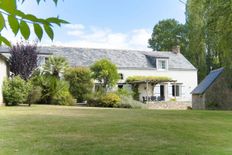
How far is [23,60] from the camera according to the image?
34938 millimetres

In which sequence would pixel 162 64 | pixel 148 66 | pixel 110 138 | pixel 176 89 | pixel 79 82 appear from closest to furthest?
pixel 110 138
pixel 79 82
pixel 148 66
pixel 162 64
pixel 176 89

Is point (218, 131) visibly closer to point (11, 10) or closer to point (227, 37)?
point (227, 37)

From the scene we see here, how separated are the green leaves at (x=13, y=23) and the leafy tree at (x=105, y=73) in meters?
42.0

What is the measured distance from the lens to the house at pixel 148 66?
5041 centimetres

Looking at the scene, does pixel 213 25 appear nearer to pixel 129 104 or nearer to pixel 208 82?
pixel 129 104

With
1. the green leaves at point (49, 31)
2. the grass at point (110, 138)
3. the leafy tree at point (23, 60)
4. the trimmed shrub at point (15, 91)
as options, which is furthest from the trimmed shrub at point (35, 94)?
the green leaves at point (49, 31)

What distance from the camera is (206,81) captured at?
40.4 metres

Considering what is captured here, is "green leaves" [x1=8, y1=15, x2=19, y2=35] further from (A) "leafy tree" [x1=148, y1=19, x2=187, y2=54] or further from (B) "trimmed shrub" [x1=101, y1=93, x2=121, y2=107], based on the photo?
(A) "leafy tree" [x1=148, y1=19, x2=187, y2=54]

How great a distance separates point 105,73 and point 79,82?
3614 millimetres

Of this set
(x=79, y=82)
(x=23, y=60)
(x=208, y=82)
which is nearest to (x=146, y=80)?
(x=79, y=82)

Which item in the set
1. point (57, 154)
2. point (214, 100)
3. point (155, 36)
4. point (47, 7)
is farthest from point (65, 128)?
point (155, 36)

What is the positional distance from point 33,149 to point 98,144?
148 centimetres

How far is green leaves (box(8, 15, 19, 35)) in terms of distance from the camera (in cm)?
167

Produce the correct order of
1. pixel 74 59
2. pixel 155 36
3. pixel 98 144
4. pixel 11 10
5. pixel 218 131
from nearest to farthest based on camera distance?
1. pixel 11 10
2. pixel 98 144
3. pixel 218 131
4. pixel 74 59
5. pixel 155 36
